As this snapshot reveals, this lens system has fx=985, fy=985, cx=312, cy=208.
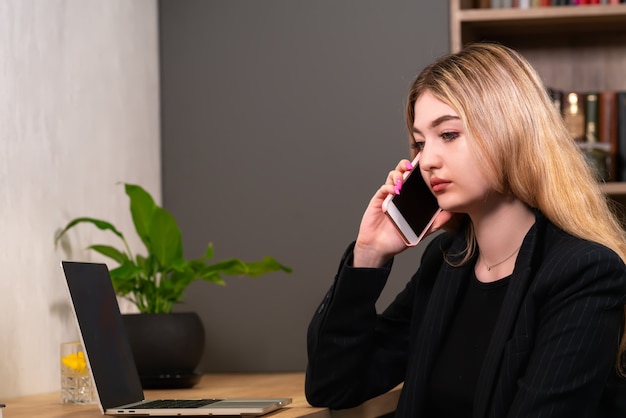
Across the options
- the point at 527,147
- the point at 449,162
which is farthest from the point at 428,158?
the point at 527,147

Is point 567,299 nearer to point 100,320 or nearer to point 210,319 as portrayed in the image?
point 100,320

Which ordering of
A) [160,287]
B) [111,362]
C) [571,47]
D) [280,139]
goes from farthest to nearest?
1. [571,47]
2. [280,139]
3. [160,287]
4. [111,362]

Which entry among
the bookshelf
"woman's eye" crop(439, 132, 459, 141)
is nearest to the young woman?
"woman's eye" crop(439, 132, 459, 141)

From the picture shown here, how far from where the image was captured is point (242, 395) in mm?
1810

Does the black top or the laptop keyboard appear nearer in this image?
the laptop keyboard

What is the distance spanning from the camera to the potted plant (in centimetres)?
199

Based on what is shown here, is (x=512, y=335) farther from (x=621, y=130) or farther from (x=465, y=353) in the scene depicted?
(x=621, y=130)

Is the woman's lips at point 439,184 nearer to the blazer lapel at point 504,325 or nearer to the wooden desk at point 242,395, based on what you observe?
the blazer lapel at point 504,325

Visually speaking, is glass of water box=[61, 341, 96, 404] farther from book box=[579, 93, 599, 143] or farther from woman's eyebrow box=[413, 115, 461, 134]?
book box=[579, 93, 599, 143]

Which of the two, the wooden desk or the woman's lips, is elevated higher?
the woman's lips

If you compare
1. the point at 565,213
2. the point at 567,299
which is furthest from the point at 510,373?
the point at 565,213

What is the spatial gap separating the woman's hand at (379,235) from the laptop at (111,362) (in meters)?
0.30

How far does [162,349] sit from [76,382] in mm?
304

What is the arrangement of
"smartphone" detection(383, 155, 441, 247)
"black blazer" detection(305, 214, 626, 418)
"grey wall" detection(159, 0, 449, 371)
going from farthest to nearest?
"grey wall" detection(159, 0, 449, 371)
"smartphone" detection(383, 155, 441, 247)
"black blazer" detection(305, 214, 626, 418)
